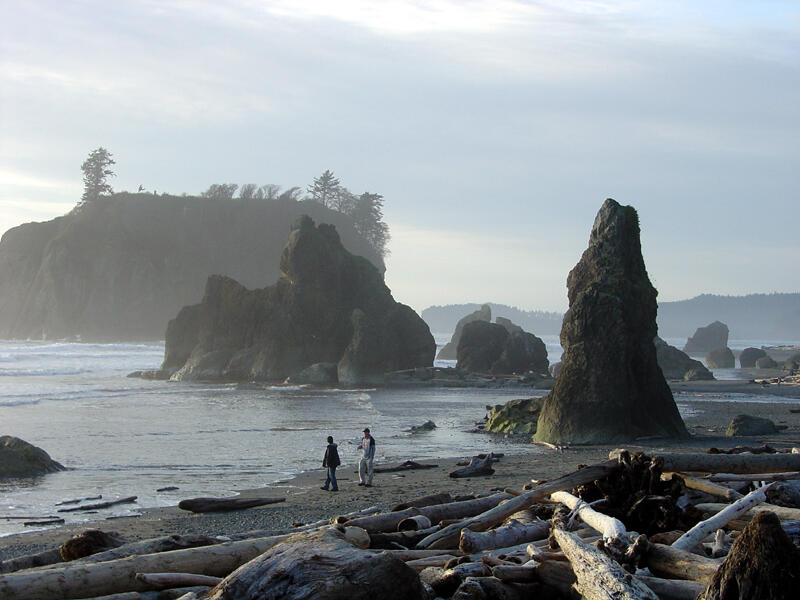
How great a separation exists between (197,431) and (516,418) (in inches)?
384

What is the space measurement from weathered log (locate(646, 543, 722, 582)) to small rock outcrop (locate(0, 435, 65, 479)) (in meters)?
15.0

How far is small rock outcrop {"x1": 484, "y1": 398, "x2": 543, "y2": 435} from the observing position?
25312 mm

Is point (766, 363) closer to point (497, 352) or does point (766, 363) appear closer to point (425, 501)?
point (497, 352)

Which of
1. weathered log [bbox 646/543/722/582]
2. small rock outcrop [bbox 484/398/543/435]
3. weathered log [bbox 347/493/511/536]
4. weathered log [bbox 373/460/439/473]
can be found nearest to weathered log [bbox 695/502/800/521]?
weathered log [bbox 646/543/722/582]

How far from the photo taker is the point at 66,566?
21.6 ft

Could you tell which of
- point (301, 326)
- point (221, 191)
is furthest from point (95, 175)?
point (301, 326)

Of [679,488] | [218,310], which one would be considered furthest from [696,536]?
[218,310]

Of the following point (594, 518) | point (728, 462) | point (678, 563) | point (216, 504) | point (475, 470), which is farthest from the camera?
point (475, 470)

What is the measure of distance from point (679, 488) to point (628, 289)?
633 inches

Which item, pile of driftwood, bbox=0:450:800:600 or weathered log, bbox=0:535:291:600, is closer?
pile of driftwood, bbox=0:450:800:600

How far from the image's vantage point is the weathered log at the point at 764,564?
4352mm

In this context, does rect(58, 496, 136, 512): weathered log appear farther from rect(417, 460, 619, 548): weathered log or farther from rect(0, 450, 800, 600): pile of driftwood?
rect(417, 460, 619, 548): weathered log

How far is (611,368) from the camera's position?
2227 cm

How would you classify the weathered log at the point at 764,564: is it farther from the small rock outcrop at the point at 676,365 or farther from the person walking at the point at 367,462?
the small rock outcrop at the point at 676,365
